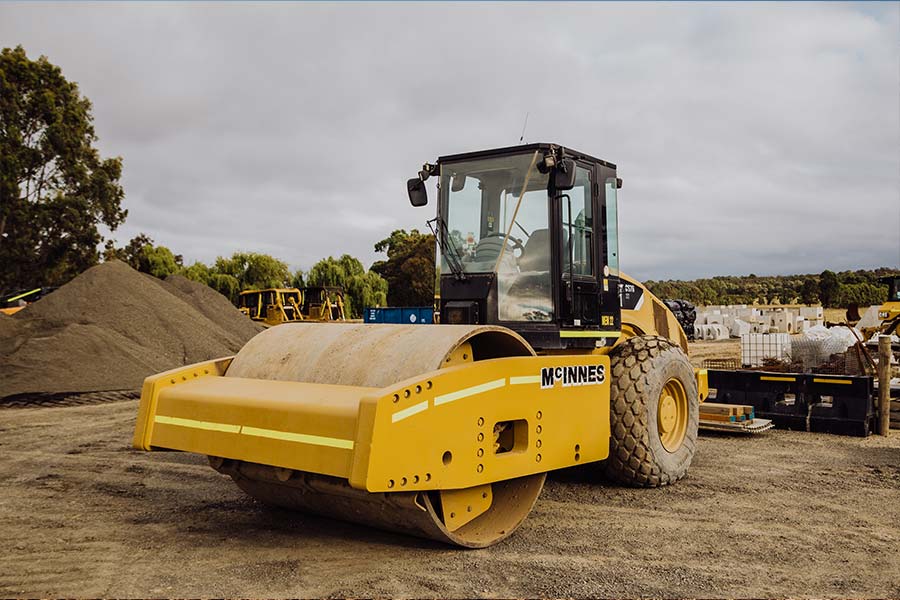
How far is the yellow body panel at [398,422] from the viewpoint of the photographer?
407 centimetres

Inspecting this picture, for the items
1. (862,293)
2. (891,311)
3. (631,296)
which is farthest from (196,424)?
(862,293)

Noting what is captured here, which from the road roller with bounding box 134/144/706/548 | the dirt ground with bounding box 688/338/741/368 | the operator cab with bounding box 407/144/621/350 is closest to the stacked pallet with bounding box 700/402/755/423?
the road roller with bounding box 134/144/706/548

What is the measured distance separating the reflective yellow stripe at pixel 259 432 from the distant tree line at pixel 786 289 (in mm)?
39695

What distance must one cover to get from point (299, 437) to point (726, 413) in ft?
21.1

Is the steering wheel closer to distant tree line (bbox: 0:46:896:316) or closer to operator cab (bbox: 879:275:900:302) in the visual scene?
operator cab (bbox: 879:275:900:302)

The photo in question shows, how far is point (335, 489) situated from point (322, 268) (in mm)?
39800

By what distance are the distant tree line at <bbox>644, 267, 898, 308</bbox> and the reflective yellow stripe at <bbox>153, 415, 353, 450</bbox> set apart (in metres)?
39.7

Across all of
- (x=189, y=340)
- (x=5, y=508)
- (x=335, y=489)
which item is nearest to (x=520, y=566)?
(x=335, y=489)

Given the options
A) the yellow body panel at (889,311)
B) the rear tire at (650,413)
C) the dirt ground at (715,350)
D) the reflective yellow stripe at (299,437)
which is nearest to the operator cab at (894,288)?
the yellow body panel at (889,311)

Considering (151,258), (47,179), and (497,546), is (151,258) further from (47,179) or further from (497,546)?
(497,546)

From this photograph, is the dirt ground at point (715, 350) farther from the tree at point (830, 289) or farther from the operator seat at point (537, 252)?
the tree at point (830, 289)

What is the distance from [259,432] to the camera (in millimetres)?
4469

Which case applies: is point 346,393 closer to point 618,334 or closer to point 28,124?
point 618,334

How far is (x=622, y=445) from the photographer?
20.4 ft
